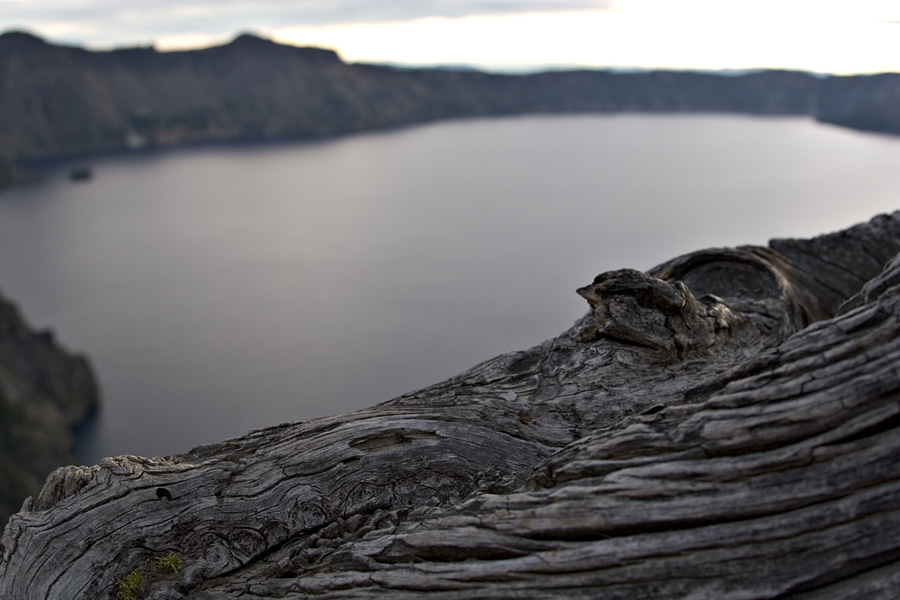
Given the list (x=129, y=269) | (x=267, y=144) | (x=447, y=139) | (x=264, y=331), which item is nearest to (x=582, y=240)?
(x=264, y=331)

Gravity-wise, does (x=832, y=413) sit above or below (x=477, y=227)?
below

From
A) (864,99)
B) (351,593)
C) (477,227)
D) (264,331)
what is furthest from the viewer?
(864,99)

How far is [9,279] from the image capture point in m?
77.5

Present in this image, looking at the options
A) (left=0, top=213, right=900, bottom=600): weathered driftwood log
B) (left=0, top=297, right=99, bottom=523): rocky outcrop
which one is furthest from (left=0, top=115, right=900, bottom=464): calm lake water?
(left=0, top=213, right=900, bottom=600): weathered driftwood log

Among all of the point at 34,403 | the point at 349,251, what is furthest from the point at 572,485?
the point at 349,251

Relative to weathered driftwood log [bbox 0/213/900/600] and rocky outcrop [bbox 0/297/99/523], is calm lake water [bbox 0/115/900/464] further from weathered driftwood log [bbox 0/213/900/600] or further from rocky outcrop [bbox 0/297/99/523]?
weathered driftwood log [bbox 0/213/900/600]

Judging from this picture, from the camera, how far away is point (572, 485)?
5.26 m

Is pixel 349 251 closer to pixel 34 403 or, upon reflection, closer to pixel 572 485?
pixel 34 403

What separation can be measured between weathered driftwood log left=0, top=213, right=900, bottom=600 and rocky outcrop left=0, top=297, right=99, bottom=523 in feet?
131

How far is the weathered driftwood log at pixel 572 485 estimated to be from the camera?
15.2ft

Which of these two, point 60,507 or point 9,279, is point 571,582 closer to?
point 60,507

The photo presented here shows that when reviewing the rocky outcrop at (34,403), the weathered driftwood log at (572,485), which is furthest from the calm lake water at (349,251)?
the weathered driftwood log at (572,485)

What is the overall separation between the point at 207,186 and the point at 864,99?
112 metres

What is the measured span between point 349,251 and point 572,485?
79135 millimetres
